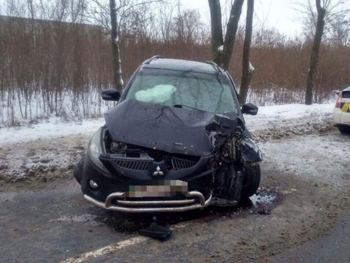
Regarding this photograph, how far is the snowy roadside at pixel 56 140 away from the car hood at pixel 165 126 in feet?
6.71

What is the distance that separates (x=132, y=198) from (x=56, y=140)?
13.5ft

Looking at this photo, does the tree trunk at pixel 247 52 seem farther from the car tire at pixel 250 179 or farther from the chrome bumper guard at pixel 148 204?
the chrome bumper guard at pixel 148 204

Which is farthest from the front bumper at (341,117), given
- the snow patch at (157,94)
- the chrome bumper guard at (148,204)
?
the chrome bumper guard at (148,204)

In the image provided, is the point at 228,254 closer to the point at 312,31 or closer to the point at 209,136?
the point at 209,136

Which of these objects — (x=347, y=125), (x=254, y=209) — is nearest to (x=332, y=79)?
(x=347, y=125)

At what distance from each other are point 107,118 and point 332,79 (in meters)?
18.6

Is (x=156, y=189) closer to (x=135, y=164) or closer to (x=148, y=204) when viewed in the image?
(x=148, y=204)

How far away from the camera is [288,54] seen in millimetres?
19953

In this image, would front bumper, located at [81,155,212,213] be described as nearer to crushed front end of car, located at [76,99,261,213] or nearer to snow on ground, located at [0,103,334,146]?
crushed front end of car, located at [76,99,261,213]

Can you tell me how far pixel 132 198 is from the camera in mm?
3887

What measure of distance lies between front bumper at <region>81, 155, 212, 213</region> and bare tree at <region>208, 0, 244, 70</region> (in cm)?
827

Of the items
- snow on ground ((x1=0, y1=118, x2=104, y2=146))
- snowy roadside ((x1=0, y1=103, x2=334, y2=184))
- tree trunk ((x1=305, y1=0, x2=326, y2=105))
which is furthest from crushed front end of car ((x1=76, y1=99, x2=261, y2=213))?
tree trunk ((x1=305, y1=0, x2=326, y2=105))

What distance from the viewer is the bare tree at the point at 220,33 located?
38.1ft

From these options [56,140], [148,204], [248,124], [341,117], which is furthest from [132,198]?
[341,117]
